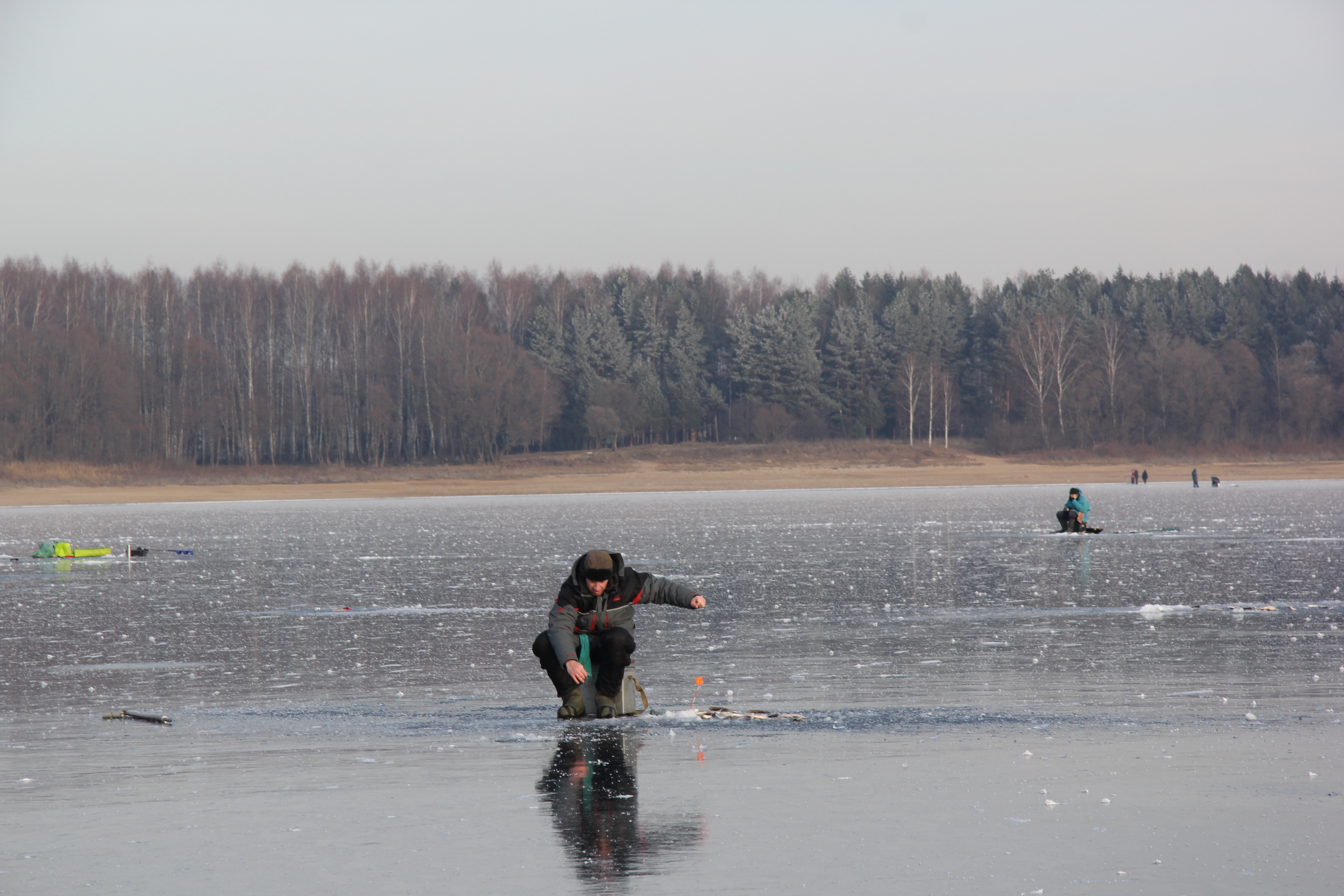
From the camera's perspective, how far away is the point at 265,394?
93500 millimetres

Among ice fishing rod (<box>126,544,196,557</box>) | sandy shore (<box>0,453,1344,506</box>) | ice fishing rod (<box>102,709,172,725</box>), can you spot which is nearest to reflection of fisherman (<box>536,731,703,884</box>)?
ice fishing rod (<box>102,709,172,725</box>)

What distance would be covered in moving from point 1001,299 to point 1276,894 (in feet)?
358

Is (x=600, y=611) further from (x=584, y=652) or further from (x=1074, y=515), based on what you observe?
(x=1074, y=515)

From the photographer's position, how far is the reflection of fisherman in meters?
6.09

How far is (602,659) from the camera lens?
9375 mm

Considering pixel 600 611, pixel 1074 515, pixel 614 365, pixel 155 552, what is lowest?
pixel 155 552

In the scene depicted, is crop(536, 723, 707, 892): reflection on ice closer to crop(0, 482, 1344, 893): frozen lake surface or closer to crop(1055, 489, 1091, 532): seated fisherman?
crop(0, 482, 1344, 893): frozen lake surface

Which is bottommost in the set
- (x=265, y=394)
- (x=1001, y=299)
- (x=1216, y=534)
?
(x=1216, y=534)

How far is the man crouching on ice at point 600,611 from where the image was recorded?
29.5 feet

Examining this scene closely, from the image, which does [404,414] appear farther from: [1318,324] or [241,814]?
[241,814]

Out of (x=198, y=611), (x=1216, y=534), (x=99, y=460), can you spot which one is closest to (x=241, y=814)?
(x=198, y=611)

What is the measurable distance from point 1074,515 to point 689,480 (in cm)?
4839

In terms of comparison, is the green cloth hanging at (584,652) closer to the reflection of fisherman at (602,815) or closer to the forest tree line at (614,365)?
the reflection of fisherman at (602,815)

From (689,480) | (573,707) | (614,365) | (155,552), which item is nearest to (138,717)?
(573,707)
